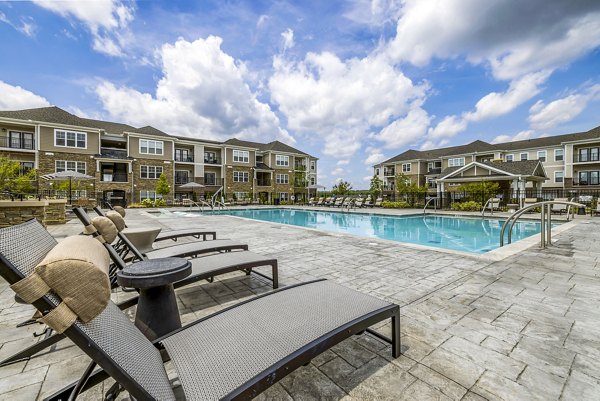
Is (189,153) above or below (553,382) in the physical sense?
above

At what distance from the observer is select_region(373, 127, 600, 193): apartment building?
22.7 m

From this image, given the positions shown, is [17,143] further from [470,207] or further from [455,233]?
[470,207]

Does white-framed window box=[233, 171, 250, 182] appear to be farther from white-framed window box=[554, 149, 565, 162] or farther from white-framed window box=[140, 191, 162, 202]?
white-framed window box=[554, 149, 565, 162]

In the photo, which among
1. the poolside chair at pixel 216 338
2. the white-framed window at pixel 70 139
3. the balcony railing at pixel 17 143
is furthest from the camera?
the white-framed window at pixel 70 139

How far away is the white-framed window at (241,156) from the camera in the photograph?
35.3m

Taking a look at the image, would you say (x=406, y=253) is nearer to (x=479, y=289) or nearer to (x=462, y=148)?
(x=479, y=289)

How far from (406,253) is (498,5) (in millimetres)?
9213

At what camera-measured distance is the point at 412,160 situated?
42.5 meters

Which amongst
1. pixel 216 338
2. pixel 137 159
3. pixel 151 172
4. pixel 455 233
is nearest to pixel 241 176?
pixel 151 172

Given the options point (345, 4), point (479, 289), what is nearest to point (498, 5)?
point (345, 4)

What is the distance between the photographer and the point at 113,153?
91.5ft

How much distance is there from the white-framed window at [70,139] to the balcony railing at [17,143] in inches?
92.2

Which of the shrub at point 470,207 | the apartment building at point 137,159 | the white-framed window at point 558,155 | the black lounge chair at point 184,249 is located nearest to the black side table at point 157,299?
the black lounge chair at point 184,249

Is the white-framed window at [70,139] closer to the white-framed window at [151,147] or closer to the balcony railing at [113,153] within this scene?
the balcony railing at [113,153]
